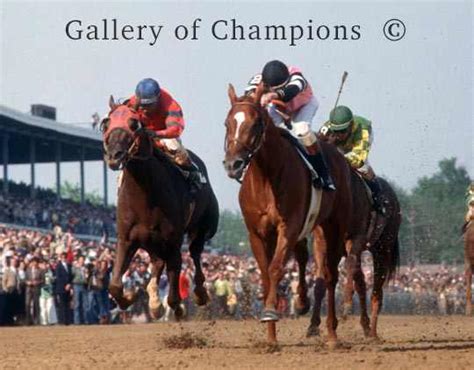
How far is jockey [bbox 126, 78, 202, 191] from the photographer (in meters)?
15.3

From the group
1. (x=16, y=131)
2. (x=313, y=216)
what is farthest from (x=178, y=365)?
(x=16, y=131)

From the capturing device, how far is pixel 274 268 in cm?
1327

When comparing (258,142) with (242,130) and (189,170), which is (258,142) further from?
(189,170)

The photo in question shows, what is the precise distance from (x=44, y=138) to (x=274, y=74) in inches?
1404

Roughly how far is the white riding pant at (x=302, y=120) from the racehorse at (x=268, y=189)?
38 centimetres

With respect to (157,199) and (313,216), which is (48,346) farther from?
(313,216)

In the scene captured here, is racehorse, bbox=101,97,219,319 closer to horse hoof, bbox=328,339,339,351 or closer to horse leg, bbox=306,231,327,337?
horse leg, bbox=306,231,327,337

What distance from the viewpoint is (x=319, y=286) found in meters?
14.8

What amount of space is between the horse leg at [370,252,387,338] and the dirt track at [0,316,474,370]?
264mm

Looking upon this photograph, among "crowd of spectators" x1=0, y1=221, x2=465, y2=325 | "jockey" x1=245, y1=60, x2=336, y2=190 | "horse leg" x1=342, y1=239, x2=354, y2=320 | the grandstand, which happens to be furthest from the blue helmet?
the grandstand

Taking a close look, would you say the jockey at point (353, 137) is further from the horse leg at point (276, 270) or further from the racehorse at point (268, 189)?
the horse leg at point (276, 270)

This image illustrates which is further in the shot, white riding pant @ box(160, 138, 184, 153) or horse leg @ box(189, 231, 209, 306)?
horse leg @ box(189, 231, 209, 306)

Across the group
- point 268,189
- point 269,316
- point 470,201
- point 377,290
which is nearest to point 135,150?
point 268,189

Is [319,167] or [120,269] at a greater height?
[319,167]
